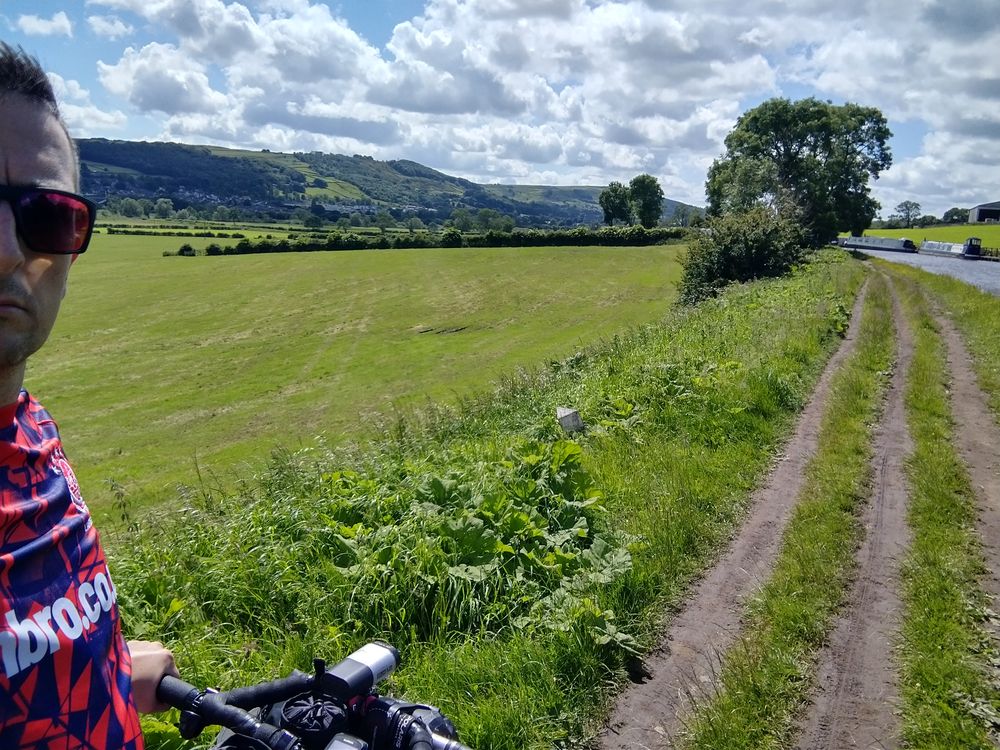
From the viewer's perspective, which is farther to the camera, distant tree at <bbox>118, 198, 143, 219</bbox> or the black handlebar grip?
distant tree at <bbox>118, 198, 143, 219</bbox>

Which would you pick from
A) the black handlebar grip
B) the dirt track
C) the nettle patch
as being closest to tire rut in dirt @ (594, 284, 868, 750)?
the dirt track

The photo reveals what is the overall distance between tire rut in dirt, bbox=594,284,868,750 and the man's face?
3406mm

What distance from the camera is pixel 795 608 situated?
4.66 metres

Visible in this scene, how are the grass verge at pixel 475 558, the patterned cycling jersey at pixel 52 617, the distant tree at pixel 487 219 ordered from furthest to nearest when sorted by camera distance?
the distant tree at pixel 487 219
the grass verge at pixel 475 558
the patterned cycling jersey at pixel 52 617

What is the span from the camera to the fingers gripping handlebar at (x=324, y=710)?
193 cm

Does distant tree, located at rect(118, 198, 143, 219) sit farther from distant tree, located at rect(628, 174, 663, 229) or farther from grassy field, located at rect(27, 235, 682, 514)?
distant tree, located at rect(628, 174, 663, 229)

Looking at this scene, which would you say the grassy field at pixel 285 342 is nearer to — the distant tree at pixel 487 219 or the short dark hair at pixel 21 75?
the short dark hair at pixel 21 75

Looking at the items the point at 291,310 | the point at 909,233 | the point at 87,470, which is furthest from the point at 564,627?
the point at 909,233

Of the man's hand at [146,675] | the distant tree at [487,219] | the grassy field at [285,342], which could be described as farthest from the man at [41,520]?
the distant tree at [487,219]

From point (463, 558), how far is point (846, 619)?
2741mm

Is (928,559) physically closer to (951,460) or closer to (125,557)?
(951,460)

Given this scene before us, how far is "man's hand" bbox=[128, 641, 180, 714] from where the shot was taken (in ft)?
6.50

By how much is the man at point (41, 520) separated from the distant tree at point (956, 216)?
146 metres

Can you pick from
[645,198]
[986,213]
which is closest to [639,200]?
[645,198]
